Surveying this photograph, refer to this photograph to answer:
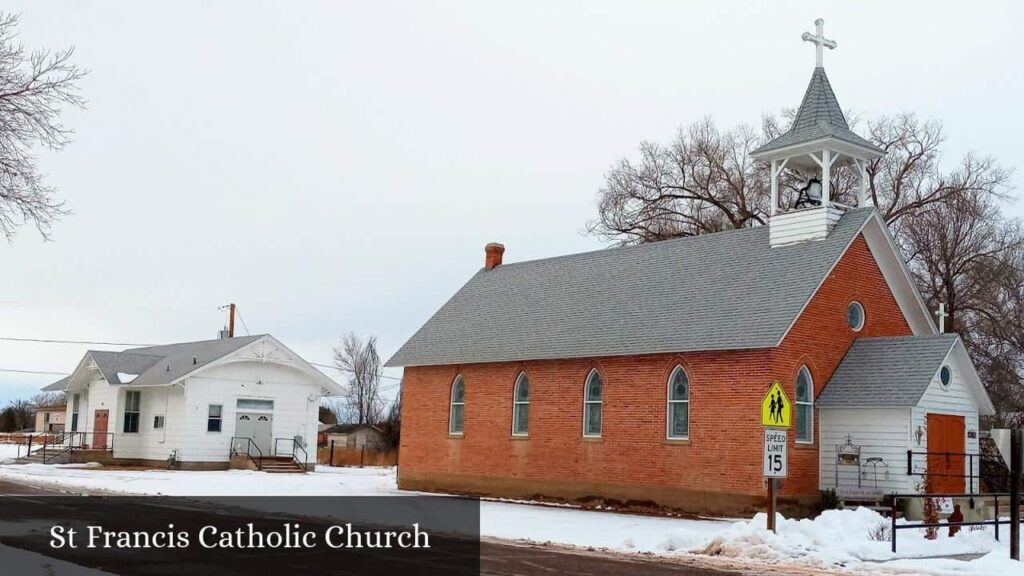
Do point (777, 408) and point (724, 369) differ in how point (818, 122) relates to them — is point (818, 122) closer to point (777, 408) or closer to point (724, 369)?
point (724, 369)

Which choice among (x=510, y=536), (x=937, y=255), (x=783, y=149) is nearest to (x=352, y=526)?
(x=510, y=536)

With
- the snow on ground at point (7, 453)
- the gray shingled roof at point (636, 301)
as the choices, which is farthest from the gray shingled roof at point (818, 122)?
the snow on ground at point (7, 453)

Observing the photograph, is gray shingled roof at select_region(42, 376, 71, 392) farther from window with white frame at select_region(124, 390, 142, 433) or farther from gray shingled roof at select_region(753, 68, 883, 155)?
gray shingled roof at select_region(753, 68, 883, 155)

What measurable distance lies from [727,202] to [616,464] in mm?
21899

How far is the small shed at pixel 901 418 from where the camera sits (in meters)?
24.8

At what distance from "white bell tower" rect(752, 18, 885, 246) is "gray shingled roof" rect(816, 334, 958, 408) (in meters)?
3.29

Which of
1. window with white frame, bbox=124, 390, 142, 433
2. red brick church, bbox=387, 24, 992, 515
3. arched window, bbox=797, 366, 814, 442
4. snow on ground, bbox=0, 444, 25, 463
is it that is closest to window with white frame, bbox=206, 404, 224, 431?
window with white frame, bbox=124, 390, 142, 433

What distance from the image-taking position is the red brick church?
1011 inches

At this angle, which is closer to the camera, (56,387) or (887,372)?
(887,372)

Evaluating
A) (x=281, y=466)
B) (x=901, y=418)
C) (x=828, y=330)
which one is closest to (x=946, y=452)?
(x=901, y=418)

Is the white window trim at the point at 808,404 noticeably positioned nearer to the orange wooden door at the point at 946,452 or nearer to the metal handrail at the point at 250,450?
the orange wooden door at the point at 946,452

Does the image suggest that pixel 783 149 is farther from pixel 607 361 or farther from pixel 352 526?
pixel 352 526

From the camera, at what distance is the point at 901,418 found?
24891 millimetres

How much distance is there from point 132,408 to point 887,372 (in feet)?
114
